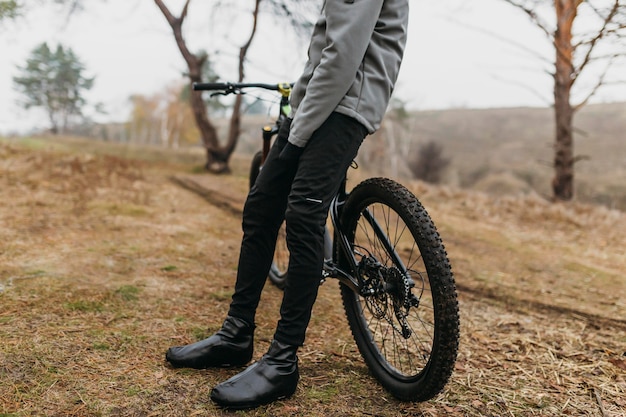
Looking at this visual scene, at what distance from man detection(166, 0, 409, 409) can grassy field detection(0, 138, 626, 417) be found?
98 mm

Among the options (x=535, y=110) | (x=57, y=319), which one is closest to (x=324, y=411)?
(x=57, y=319)

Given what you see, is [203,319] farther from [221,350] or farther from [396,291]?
[396,291]

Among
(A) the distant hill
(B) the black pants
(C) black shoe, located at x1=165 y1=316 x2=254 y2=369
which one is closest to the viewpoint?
(B) the black pants

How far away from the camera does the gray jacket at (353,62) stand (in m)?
1.63

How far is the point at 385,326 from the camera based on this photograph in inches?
91.9

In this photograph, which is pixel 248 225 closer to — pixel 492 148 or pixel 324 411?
pixel 324 411

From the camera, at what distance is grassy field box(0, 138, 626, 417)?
1.76 meters

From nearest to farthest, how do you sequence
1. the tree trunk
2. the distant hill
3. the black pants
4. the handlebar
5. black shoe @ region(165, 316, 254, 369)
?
the black pants, black shoe @ region(165, 316, 254, 369), the handlebar, the tree trunk, the distant hill

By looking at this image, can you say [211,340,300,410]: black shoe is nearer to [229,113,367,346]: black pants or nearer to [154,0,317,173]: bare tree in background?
[229,113,367,346]: black pants

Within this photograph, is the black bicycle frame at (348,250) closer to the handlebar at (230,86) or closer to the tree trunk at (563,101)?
the handlebar at (230,86)

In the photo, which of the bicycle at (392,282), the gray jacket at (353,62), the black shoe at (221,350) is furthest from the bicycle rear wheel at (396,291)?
the black shoe at (221,350)

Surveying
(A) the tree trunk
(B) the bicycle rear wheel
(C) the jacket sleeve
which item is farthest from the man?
(A) the tree trunk

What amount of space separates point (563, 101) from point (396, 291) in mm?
7783

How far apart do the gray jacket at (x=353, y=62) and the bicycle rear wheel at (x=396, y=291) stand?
1.15ft
